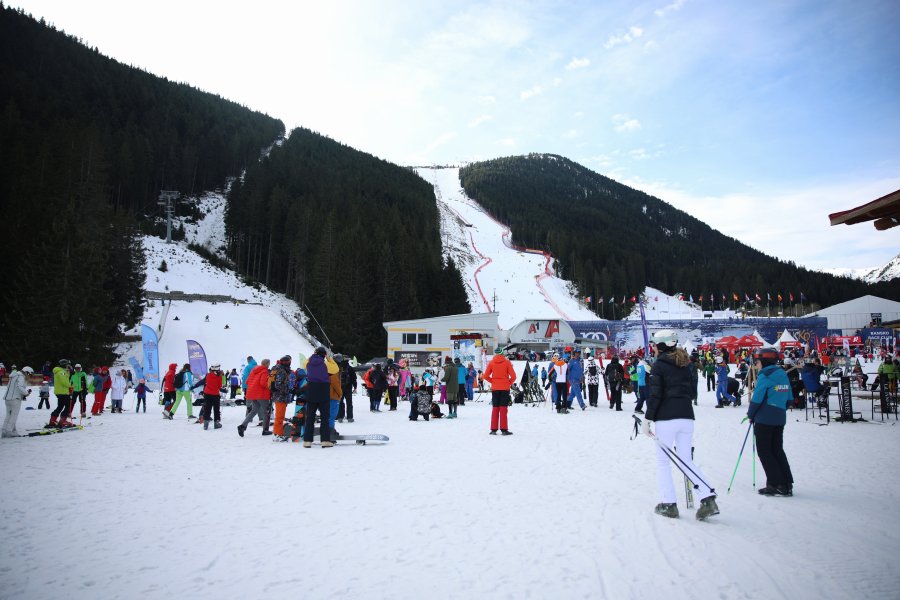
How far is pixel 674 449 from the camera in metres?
4.88

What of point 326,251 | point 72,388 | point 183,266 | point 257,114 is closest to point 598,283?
point 326,251

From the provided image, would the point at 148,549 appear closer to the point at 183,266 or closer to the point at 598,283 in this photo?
the point at 183,266

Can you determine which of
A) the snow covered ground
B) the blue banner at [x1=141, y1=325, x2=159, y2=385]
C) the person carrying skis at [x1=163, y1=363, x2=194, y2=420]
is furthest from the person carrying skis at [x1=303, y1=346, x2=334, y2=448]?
the blue banner at [x1=141, y1=325, x2=159, y2=385]

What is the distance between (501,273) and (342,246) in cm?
3651

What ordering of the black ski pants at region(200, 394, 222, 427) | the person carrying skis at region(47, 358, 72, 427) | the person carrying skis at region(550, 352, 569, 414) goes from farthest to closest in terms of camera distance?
the person carrying skis at region(550, 352, 569, 414), the black ski pants at region(200, 394, 222, 427), the person carrying skis at region(47, 358, 72, 427)

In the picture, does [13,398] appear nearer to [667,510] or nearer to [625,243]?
[667,510]

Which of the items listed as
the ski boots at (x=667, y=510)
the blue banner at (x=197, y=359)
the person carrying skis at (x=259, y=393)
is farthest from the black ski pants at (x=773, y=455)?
the blue banner at (x=197, y=359)

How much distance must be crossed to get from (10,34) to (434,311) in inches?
4489

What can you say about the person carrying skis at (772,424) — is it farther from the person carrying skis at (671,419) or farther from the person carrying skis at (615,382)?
the person carrying skis at (615,382)

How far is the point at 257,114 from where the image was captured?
134 m

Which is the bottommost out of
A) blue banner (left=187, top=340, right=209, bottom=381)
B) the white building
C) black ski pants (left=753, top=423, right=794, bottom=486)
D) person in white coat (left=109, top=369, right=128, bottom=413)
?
person in white coat (left=109, top=369, right=128, bottom=413)

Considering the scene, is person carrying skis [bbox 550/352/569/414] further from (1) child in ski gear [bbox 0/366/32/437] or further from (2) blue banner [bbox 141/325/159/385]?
(2) blue banner [bbox 141/325/159/385]

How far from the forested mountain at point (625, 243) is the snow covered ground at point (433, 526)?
8555 centimetres

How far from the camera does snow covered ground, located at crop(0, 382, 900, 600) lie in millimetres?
3338
